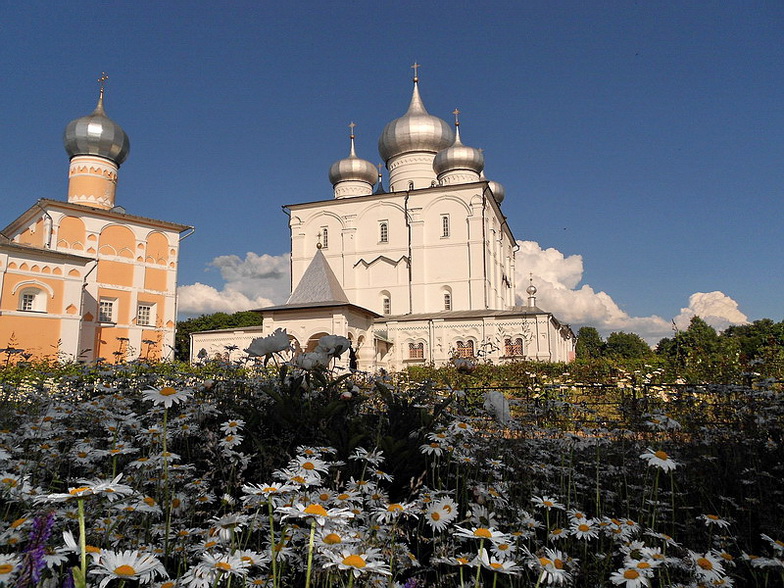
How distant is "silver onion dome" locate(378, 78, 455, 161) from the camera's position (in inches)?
1419

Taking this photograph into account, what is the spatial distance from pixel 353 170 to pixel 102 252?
55.0 feet

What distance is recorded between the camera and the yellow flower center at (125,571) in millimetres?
1173

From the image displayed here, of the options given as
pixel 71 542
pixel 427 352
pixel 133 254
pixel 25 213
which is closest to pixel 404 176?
pixel 427 352

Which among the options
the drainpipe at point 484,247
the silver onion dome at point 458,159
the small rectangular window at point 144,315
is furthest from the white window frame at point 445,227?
the small rectangular window at point 144,315

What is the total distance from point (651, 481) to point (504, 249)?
35.9 meters

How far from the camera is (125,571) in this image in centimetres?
119

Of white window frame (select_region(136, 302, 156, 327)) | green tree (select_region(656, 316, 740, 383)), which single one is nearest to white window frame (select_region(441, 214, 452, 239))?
white window frame (select_region(136, 302, 156, 327))

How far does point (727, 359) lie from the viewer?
854 centimetres

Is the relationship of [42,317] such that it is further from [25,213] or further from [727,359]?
[727,359]

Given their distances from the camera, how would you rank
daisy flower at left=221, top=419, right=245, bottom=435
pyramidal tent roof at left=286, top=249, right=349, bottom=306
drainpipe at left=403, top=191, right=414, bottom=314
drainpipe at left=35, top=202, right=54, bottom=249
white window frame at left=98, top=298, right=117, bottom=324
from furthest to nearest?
drainpipe at left=403, top=191, right=414, bottom=314
white window frame at left=98, top=298, right=117, bottom=324
drainpipe at left=35, top=202, right=54, bottom=249
pyramidal tent roof at left=286, top=249, right=349, bottom=306
daisy flower at left=221, top=419, right=245, bottom=435

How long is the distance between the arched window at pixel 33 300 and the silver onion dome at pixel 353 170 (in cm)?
2025

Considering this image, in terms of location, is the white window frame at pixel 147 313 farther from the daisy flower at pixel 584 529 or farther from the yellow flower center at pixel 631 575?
the yellow flower center at pixel 631 575

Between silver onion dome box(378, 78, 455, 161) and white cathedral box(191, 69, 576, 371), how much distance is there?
74 mm

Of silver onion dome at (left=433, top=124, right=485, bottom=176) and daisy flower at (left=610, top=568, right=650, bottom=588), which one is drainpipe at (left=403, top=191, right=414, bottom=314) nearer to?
silver onion dome at (left=433, top=124, right=485, bottom=176)
